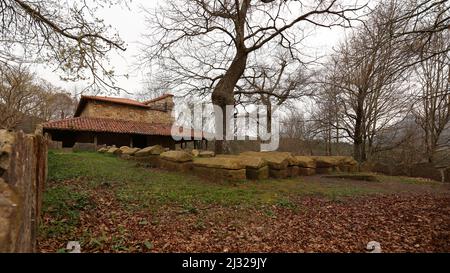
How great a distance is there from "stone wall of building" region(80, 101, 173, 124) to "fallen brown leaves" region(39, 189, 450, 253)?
20945 millimetres

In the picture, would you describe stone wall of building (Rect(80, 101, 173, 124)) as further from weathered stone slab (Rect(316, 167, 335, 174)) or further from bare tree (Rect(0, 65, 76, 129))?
weathered stone slab (Rect(316, 167, 335, 174))

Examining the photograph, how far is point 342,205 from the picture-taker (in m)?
5.41

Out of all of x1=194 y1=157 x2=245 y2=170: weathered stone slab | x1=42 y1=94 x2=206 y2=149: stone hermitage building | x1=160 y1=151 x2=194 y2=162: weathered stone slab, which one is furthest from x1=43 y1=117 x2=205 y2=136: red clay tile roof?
x1=194 y1=157 x2=245 y2=170: weathered stone slab

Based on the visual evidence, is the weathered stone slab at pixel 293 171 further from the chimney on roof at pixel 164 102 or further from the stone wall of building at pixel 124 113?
the chimney on roof at pixel 164 102

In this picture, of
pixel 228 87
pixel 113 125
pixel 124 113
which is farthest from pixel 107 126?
pixel 228 87

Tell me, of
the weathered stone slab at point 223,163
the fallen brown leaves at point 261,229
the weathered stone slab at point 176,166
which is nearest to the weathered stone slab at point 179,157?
the weathered stone slab at point 176,166

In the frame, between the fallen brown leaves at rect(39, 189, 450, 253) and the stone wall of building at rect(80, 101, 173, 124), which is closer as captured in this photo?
the fallen brown leaves at rect(39, 189, 450, 253)

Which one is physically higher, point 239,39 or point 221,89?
point 239,39

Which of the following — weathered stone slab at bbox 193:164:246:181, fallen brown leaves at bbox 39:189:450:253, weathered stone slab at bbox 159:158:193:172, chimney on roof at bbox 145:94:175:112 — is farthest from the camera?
chimney on roof at bbox 145:94:175:112

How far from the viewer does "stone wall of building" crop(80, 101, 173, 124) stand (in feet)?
77.2

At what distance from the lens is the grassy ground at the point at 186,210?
336cm
